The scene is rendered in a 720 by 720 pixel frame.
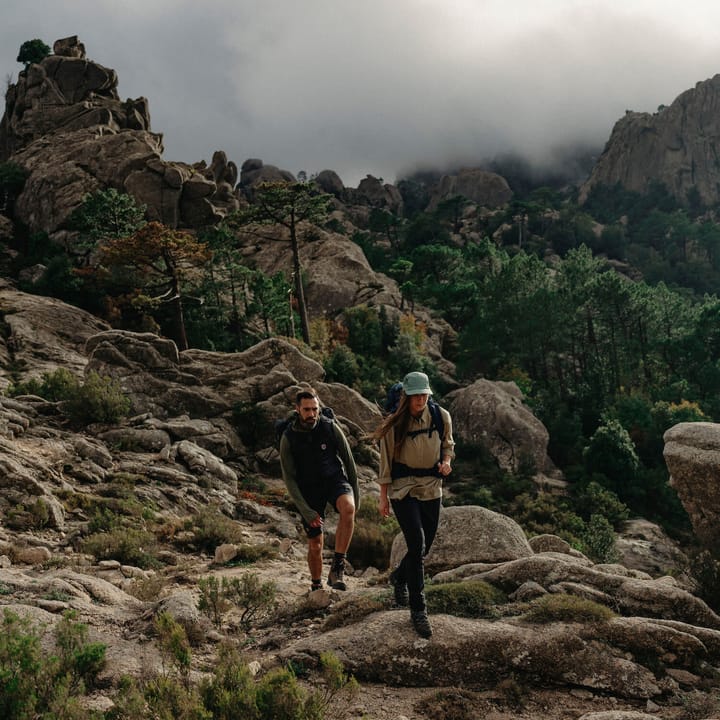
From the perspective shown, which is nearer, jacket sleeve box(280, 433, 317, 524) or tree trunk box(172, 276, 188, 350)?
jacket sleeve box(280, 433, 317, 524)

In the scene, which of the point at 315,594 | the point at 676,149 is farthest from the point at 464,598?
the point at 676,149

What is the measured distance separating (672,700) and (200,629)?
12.3 feet

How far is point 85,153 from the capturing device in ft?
151

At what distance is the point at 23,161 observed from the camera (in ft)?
160

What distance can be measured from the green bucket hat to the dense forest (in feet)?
50.2

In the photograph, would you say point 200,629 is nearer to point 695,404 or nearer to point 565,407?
point 565,407

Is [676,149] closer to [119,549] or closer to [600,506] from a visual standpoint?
[600,506]

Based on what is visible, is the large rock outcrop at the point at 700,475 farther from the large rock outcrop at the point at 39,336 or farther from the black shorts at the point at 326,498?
the large rock outcrop at the point at 39,336

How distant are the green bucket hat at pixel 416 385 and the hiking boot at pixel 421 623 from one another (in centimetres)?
184

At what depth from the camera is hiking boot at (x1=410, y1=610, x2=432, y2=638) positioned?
15.4 ft

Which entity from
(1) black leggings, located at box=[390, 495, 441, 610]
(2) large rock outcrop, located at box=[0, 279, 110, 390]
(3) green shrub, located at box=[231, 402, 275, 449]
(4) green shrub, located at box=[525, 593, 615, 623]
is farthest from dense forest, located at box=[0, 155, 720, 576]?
(1) black leggings, located at box=[390, 495, 441, 610]

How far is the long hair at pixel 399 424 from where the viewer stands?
5.07 meters

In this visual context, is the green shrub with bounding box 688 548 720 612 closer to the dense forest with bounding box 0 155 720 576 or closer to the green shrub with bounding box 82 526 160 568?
the green shrub with bounding box 82 526 160 568

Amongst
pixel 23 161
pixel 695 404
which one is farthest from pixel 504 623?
pixel 23 161
